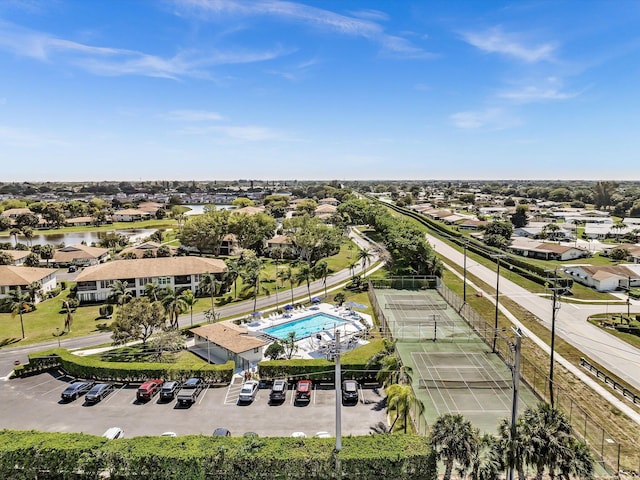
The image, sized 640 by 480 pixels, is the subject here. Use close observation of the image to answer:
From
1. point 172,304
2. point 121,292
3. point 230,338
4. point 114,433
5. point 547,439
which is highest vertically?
point 547,439

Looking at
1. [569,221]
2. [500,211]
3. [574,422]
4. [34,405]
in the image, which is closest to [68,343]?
[34,405]

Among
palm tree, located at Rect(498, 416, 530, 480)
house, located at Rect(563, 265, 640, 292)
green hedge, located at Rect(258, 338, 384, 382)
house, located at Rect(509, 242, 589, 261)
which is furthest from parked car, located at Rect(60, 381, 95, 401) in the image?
house, located at Rect(509, 242, 589, 261)

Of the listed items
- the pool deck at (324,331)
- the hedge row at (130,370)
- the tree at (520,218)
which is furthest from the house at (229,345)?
the tree at (520,218)

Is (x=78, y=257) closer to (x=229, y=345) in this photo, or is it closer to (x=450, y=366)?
(x=229, y=345)

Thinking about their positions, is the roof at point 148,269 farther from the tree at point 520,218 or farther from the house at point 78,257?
the tree at point 520,218

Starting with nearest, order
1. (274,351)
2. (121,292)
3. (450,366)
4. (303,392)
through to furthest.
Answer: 1. (303,392)
2. (274,351)
3. (450,366)
4. (121,292)

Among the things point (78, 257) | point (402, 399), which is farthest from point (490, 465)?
point (78, 257)
